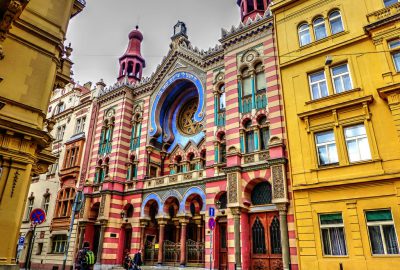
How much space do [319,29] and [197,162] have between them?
13.0m

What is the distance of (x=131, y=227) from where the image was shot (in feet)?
80.6

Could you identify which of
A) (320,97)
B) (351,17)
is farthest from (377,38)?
(320,97)

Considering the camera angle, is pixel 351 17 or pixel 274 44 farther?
pixel 274 44

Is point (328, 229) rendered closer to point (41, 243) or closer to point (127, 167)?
point (127, 167)

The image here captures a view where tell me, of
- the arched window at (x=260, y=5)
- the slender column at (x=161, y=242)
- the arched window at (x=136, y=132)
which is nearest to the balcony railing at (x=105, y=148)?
the arched window at (x=136, y=132)

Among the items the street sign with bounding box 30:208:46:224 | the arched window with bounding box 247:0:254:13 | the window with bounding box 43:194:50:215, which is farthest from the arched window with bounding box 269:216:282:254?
the window with bounding box 43:194:50:215

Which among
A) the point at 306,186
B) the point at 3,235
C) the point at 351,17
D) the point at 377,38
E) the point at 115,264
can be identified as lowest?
the point at 115,264

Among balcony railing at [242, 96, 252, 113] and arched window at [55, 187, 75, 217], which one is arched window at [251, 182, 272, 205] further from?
arched window at [55, 187, 75, 217]

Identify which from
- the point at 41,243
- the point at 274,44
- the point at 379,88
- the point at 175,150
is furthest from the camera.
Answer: the point at 41,243

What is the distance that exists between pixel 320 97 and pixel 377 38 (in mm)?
3800

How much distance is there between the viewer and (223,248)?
19.1 meters

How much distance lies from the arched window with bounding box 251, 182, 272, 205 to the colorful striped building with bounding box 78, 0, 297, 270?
62mm

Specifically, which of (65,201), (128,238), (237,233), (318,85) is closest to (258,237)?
(237,233)

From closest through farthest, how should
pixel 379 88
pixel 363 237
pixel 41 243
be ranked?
1. pixel 363 237
2. pixel 379 88
3. pixel 41 243
